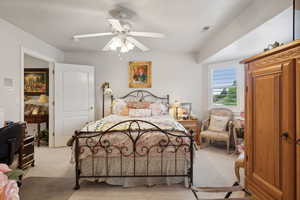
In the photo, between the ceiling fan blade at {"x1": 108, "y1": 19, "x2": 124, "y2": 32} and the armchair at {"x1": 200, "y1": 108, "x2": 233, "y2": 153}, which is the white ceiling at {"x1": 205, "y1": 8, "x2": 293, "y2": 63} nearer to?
the armchair at {"x1": 200, "y1": 108, "x2": 233, "y2": 153}

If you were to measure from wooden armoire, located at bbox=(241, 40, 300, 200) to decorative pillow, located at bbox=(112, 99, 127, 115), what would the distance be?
→ 3466mm

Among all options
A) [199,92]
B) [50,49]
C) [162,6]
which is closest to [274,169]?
[162,6]

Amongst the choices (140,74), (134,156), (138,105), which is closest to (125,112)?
(138,105)

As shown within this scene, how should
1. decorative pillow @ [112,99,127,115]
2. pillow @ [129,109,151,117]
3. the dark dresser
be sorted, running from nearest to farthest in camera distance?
the dark dresser, pillow @ [129,109,151,117], decorative pillow @ [112,99,127,115]

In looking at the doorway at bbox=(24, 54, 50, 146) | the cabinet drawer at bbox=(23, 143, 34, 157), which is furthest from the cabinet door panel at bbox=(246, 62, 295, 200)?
the doorway at bbox=(24, 54, 50, 146)

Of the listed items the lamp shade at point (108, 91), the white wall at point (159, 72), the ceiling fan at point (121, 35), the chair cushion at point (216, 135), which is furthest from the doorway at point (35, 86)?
the chair cushion at point (216, 135)

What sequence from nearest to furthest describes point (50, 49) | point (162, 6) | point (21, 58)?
point (162, 6) → point (21, 58) → point (50, 49)

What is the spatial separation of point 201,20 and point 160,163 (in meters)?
2.46

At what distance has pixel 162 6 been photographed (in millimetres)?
2396

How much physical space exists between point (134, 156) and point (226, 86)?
3368mm

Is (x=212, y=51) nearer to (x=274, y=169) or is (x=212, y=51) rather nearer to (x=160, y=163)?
(x=160, y=163)

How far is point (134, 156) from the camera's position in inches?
95.2

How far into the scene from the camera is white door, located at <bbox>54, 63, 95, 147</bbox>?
14.1ft

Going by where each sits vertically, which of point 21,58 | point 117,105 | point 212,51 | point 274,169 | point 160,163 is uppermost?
point 212,51
